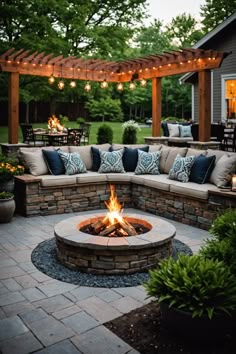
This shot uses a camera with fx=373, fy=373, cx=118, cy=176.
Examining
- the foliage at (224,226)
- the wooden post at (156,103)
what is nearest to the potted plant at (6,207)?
the foliage at (224,226)

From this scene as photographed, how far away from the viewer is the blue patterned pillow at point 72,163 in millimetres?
6512

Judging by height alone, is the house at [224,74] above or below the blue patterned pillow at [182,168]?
above

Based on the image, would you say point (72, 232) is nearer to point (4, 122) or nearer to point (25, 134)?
point (25, 134)

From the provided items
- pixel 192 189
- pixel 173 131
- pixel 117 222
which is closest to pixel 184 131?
pixel 173 131

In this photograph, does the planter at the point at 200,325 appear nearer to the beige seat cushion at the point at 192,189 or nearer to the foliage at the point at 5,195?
the beige seat cushion at the point at 192,189

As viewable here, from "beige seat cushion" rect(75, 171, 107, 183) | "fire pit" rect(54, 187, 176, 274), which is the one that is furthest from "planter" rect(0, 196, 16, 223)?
"fire pit" rect(54, 187, 176, 274)

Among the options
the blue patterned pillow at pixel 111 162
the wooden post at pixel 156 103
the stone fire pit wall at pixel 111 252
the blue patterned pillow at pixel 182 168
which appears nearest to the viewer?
the stone fire pit wall at pixel 111 252

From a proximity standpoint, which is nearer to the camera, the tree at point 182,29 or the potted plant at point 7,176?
the potted plant at point 7,176

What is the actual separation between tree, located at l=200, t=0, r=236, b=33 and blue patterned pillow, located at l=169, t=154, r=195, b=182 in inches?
722

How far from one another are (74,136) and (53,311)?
8401 millimetres

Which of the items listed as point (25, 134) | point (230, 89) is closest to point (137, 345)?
point (25, 134)

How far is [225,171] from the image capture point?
214 inches

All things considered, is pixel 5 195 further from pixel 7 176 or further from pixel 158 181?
pixel 158 181

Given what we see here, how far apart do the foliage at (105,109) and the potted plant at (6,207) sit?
54.6 feet
